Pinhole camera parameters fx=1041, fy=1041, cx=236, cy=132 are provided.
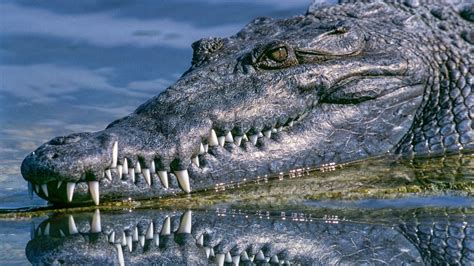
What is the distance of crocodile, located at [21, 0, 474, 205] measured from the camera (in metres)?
5.05

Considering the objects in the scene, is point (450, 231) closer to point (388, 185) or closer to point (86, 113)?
point (388, 185)

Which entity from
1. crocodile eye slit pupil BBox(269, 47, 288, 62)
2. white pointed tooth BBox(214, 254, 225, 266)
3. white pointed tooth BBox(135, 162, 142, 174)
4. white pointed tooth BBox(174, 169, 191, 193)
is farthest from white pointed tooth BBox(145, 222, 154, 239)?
crocodile eye slit pupil BBox(269, 47, 288, 62)

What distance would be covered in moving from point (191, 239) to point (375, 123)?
225 centimetres

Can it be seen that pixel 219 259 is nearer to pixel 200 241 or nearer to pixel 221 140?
pixel 200 241

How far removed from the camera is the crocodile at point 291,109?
5.05 meters

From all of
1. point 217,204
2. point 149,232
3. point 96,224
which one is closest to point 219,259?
point 149,232

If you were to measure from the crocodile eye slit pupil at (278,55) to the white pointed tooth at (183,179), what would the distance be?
989 millimetres

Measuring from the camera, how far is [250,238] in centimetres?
417

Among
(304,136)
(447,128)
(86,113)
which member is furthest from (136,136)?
(86,113)

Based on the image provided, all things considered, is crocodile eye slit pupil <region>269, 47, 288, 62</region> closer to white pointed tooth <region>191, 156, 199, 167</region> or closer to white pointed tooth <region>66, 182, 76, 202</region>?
white pointed tooth <region>191, 156, 199, 167</region>

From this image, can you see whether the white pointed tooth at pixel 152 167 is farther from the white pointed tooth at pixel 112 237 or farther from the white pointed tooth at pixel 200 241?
the white pointed tooth at pixel 200 241

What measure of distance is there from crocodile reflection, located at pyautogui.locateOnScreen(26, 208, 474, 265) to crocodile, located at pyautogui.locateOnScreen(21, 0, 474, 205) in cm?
32

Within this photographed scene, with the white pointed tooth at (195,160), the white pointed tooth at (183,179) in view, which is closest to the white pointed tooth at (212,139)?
the white pointed tooth at (195,160)

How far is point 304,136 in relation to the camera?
5820 millimetres
